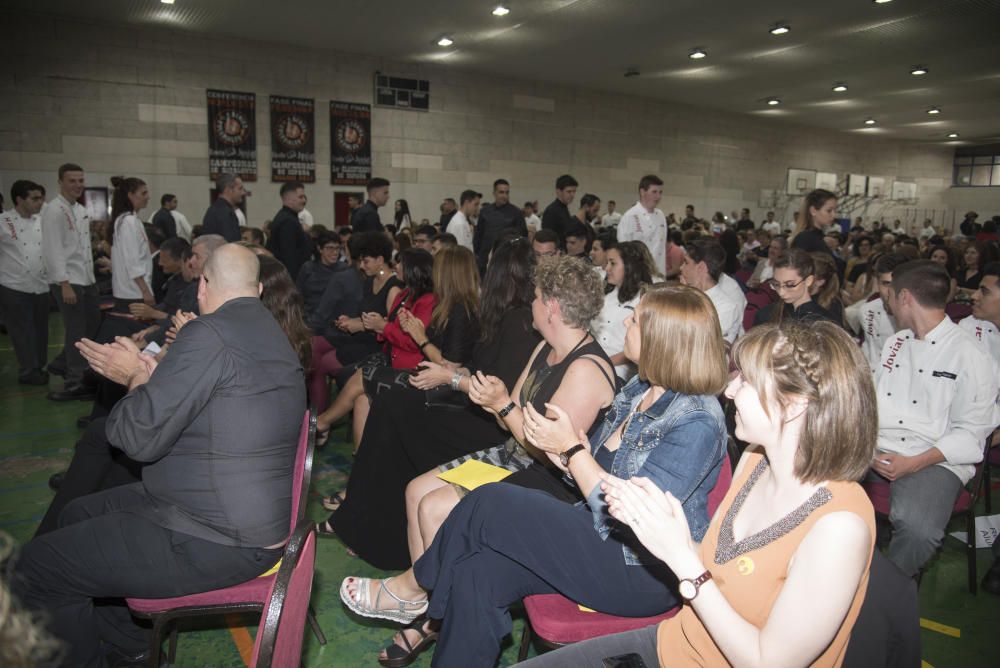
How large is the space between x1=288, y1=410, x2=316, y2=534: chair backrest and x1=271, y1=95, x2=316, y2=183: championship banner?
1028cm

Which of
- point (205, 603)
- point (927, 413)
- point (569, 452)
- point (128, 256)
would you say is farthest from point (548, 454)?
point (128, 256)

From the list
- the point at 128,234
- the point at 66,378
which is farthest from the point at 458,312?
the point at 66,378

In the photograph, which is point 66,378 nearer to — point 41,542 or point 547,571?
point 41,542

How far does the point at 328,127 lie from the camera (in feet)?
38.9

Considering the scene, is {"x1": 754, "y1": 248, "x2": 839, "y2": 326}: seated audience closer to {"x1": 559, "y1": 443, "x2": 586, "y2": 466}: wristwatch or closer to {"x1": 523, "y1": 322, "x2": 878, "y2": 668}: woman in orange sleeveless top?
{"x1": 559, "y1": 443, "x2": 586, "y2": 466}: wristwatch

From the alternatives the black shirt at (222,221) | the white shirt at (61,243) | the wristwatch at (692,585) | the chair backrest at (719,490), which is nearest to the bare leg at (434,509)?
the chair backrest at (719,490)

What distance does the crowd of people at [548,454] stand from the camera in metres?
1.28

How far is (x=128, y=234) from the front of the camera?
5.36 metres

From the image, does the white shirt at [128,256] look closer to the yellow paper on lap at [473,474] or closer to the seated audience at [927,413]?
the yellow paper on lap at [473,474]

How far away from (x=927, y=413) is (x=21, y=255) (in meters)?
6.66

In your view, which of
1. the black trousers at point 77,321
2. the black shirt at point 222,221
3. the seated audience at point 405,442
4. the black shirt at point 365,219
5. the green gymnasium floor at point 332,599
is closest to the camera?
the green gymnasium floor at point 332,599

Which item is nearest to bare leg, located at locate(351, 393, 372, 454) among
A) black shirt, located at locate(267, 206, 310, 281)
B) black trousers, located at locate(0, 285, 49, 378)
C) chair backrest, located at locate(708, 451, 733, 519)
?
chair backrest, located at locate(708, 451, 733, 519)

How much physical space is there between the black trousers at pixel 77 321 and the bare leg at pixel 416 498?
3930mm

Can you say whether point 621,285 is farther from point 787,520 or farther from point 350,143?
point 350,143
